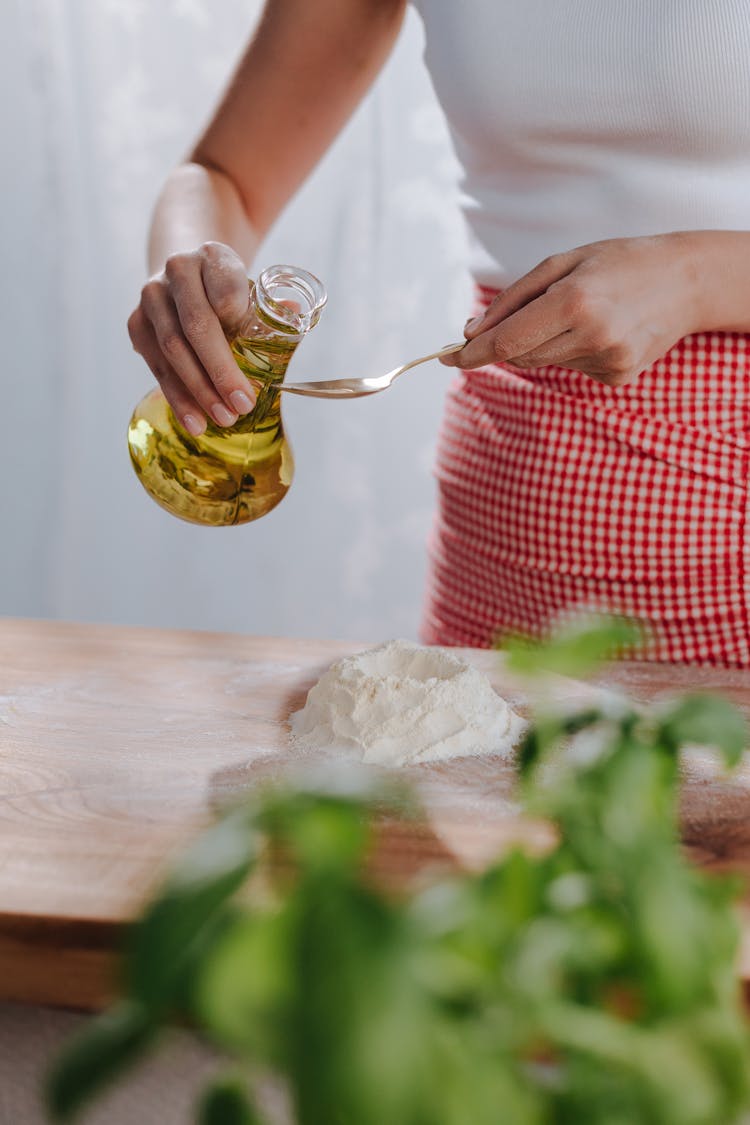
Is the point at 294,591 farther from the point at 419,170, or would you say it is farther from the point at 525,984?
the point at 525,984

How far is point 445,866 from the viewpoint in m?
0.53

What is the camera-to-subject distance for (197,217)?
93 cm

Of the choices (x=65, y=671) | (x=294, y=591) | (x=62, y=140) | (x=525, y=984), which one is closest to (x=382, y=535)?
(x=294, y=591)

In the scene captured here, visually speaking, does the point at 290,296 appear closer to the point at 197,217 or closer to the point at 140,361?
the point at 197,217

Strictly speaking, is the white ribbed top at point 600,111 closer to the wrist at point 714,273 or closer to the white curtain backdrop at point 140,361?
the wrist at point 714,273

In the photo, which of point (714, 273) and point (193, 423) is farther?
point (714, 273)

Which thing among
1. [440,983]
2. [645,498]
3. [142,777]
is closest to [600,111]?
[645,498]

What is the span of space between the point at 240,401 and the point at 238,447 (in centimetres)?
4

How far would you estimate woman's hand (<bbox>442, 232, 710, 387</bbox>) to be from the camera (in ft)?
2.24

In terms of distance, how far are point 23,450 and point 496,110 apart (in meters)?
1.19

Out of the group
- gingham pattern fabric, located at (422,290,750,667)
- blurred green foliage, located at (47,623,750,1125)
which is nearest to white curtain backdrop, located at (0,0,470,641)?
gingham pattern fabric, located at (422,290,750,667)

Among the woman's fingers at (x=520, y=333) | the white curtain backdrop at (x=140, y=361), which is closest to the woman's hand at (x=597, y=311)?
the woman's fingers at (x=520, y=333)

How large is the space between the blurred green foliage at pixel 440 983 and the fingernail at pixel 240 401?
44cm

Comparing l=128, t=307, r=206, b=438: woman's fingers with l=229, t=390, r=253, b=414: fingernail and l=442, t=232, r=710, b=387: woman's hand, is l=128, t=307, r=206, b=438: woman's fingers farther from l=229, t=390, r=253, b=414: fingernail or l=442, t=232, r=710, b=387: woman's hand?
l=442, t=232, r=710, b=387: woman's hand
